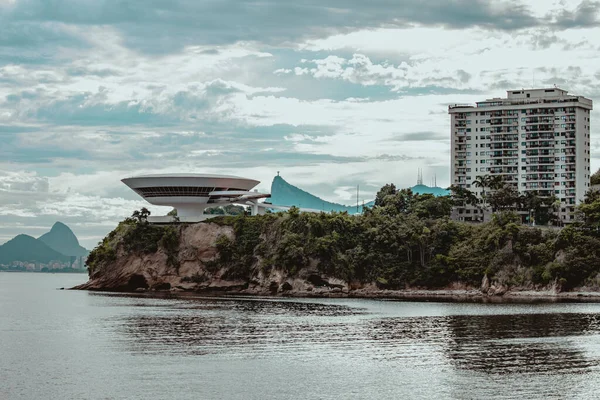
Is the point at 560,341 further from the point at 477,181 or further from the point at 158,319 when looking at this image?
the point at 477,181

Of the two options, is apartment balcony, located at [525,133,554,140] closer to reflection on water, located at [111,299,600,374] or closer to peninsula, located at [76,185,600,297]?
peninsula, located at [76,185,600,297]

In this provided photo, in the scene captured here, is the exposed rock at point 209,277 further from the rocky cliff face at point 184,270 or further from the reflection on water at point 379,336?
the reflection on water at point 379,336

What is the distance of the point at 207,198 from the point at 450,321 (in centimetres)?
8485

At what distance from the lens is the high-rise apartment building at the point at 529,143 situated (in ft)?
495

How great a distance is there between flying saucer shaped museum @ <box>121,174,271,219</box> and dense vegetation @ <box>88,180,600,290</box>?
27.7ft

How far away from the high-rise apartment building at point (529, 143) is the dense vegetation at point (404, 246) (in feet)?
27.2

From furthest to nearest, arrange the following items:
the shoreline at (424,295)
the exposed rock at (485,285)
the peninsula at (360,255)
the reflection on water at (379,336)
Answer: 1. the exposed rock at (485,285)
2. the peninsula at (360,255)
3. the shoreline at (424,295)
4. the reflection on water at (379,336)

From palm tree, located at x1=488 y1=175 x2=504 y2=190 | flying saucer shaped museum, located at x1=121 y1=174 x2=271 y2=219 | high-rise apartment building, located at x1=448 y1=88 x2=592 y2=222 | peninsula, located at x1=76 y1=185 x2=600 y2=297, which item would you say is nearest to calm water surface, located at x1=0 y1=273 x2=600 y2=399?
peninsula, located at x1=76 y1=185 x2=600 y2=297

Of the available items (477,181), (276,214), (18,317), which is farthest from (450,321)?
(477,181)

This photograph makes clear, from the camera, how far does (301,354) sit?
5425cm

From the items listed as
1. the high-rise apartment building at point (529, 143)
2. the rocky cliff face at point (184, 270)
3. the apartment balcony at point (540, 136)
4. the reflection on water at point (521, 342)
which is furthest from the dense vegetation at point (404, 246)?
the reflection on water at point (521, 342)

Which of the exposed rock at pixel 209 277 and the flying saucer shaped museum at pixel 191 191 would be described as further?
the flying saucer shaped museum at pixel 191 191

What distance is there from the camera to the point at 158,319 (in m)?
78.1

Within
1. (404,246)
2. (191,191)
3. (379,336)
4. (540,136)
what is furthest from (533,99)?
(379,336)
